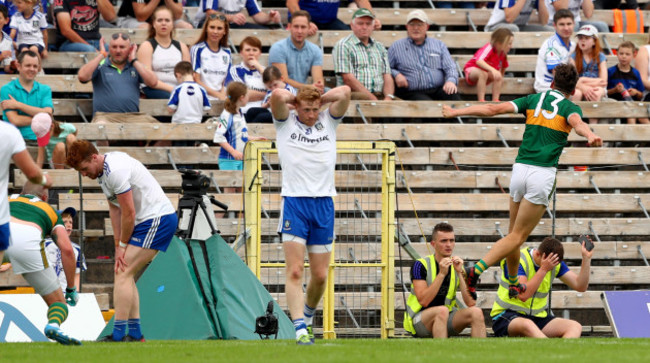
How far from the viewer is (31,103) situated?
14.1m

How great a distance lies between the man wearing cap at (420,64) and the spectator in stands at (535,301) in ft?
15.5

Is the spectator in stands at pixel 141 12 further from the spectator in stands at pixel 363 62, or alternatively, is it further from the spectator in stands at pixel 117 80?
the spectator in stands at pixel 363 62

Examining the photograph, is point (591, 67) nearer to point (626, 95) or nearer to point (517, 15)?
point (626, 95)

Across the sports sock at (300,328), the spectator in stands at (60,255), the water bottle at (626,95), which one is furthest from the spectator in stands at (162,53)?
the sports sock at (300,328)

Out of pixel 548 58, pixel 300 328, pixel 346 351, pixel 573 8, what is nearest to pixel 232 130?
pixel 548 58

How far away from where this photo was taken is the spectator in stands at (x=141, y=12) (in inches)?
645

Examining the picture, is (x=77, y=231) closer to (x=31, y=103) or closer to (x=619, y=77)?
(x=31, y=103)

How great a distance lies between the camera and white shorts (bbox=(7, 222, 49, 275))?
8.77 metres

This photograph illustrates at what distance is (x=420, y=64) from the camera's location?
52.1 ft

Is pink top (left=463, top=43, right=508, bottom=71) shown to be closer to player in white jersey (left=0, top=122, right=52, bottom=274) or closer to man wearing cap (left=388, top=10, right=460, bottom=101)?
man wearing cap (left=388, top=10, right=460, bottom=101)

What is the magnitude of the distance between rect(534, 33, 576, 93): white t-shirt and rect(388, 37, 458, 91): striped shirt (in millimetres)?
1196

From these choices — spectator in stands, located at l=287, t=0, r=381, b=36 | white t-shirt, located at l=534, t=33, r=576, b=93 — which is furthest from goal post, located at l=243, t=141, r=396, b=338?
spectator in stands, located at l=287, t=0, r=381, b=36

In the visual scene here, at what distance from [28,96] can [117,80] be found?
1190 millimetres

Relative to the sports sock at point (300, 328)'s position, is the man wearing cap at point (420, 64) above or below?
above
